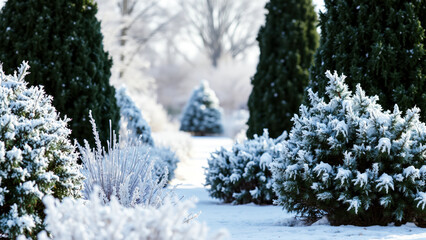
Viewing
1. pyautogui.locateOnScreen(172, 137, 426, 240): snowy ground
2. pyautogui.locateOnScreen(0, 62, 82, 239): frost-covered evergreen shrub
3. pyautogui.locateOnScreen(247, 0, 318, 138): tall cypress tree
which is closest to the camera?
pyautogui.locateOnScreen(0, 62, 82, 239): frost-covered evergreen shrub

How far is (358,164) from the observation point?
14.1 ft

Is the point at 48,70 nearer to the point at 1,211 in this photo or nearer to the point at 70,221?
the point at 1,211

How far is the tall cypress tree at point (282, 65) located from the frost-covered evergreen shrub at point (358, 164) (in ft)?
15.5

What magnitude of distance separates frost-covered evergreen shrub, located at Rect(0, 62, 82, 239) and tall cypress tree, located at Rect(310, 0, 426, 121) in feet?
10.8

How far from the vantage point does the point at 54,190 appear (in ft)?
11.1

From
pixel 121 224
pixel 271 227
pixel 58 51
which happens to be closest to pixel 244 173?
pixel 271 227

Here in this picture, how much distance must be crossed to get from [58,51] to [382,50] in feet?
13.6

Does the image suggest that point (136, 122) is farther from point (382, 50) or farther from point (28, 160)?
point (28, 160)

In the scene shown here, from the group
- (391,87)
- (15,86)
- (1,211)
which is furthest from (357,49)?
(1,211)

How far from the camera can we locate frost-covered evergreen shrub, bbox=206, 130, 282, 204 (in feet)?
21.1

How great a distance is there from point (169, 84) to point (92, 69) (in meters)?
33.9

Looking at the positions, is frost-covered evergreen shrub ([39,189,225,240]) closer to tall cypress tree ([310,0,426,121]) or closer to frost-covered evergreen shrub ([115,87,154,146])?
tall cypress tree ([310,0,426,121])

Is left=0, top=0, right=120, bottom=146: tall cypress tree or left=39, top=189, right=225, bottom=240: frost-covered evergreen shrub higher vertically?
left=0, top=0, right=120, bottom=146: tall cypress tree

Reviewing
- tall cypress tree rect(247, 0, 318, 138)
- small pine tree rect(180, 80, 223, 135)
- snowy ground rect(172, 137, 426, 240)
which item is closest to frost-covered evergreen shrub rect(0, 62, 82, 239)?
snowy ground rect(172, 137, 426, 240)
